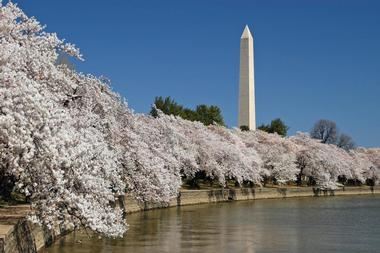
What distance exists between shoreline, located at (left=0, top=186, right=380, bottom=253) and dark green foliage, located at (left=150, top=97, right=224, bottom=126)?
17.1 metres

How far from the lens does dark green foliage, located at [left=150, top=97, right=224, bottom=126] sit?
228 feet

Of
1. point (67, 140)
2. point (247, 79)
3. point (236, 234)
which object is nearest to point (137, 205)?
point (236, 234)

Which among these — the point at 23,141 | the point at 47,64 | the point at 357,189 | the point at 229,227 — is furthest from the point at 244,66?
the point at 23,141

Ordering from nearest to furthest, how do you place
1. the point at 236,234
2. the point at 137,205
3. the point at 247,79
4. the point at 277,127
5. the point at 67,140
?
the point at 67,140 < the point at 236,234 < the point at 137,205 < the point at 247,79 < the point at 277,127

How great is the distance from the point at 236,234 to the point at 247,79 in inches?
1806

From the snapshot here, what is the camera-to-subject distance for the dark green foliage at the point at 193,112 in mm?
69500

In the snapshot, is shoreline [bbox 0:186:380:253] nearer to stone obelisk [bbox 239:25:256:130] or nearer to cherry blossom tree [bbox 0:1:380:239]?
cherry blossom tree [bbox 0:1:380:239]

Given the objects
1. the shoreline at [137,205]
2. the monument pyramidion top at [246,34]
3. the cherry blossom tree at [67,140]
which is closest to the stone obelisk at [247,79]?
the monument pyramidion top at [246,34]

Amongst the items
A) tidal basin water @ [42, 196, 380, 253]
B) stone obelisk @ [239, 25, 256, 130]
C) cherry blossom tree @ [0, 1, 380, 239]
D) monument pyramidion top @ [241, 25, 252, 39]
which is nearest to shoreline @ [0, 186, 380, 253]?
tidal basin water @ [42, 196, 380, 253]

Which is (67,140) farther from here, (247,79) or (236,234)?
(247,79)

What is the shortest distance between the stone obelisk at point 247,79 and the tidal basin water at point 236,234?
34510mm

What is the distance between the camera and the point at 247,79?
68312 millimetres

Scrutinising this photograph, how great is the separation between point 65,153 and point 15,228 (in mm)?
3258

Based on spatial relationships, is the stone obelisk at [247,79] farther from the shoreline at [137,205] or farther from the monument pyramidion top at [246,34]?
the shoreline at [137,205]
